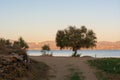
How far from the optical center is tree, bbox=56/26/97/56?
65.4 meters

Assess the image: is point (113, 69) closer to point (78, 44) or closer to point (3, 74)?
point (3, 74)

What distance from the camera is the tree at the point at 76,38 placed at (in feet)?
214

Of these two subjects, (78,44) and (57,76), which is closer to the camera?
(57,76)

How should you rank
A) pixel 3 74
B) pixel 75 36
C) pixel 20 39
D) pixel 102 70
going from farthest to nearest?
pixel 20 39 < pixel 75 36 < pixel 102 70 < pixel 3 74

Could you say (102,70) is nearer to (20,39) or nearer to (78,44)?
(78,44)

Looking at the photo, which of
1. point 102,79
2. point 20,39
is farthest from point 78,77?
point 20,39

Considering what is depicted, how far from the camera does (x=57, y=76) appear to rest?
26344 mm

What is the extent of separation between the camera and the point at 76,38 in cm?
6525

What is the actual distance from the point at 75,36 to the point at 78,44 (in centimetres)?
167

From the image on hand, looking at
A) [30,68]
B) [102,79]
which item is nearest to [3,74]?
[30,68]

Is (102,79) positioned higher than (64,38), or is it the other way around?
(64,38)

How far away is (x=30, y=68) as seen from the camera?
87.4 feet

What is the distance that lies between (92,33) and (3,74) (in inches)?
1790

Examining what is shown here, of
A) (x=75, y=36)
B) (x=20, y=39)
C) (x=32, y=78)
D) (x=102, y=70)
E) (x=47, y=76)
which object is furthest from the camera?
(x=20, y=39)
